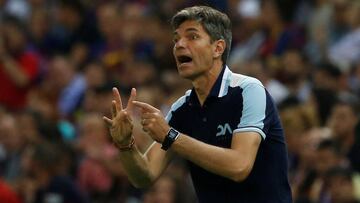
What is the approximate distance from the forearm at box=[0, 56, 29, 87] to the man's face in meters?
7.28

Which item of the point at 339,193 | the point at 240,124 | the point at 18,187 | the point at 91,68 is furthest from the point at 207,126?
the point at 91,68

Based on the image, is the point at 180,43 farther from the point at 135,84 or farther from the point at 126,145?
the point at 135,84

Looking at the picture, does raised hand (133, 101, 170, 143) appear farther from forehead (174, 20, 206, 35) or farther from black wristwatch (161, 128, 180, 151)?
forehead (174, 20, 206, 35)

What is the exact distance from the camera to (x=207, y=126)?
23.0 feet

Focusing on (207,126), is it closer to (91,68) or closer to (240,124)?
(240,124)

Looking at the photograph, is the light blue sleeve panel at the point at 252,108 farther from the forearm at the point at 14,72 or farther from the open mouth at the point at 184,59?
the forearm at the point at 14,72

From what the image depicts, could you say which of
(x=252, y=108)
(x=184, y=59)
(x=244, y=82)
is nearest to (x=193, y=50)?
(x=184, y=59)

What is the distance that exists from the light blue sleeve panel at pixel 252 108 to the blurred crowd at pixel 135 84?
2381 mm

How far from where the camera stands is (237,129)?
6824 mm

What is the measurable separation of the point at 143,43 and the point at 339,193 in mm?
5658

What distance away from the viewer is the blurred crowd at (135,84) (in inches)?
412

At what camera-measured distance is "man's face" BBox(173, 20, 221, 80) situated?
6.89 m

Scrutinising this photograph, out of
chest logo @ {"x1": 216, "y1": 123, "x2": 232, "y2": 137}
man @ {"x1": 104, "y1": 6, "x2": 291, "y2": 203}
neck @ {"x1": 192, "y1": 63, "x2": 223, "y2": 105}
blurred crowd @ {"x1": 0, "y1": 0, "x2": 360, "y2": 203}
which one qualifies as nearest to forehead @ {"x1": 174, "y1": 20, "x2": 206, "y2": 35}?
man @ {"x1": 104, "y1": 6, "x2": 291, "y2": 203}

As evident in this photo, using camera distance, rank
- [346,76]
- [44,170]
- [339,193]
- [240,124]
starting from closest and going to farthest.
A: 1. [240,124]
2. [339,193]
3. [44,170]
4. [346,76]
